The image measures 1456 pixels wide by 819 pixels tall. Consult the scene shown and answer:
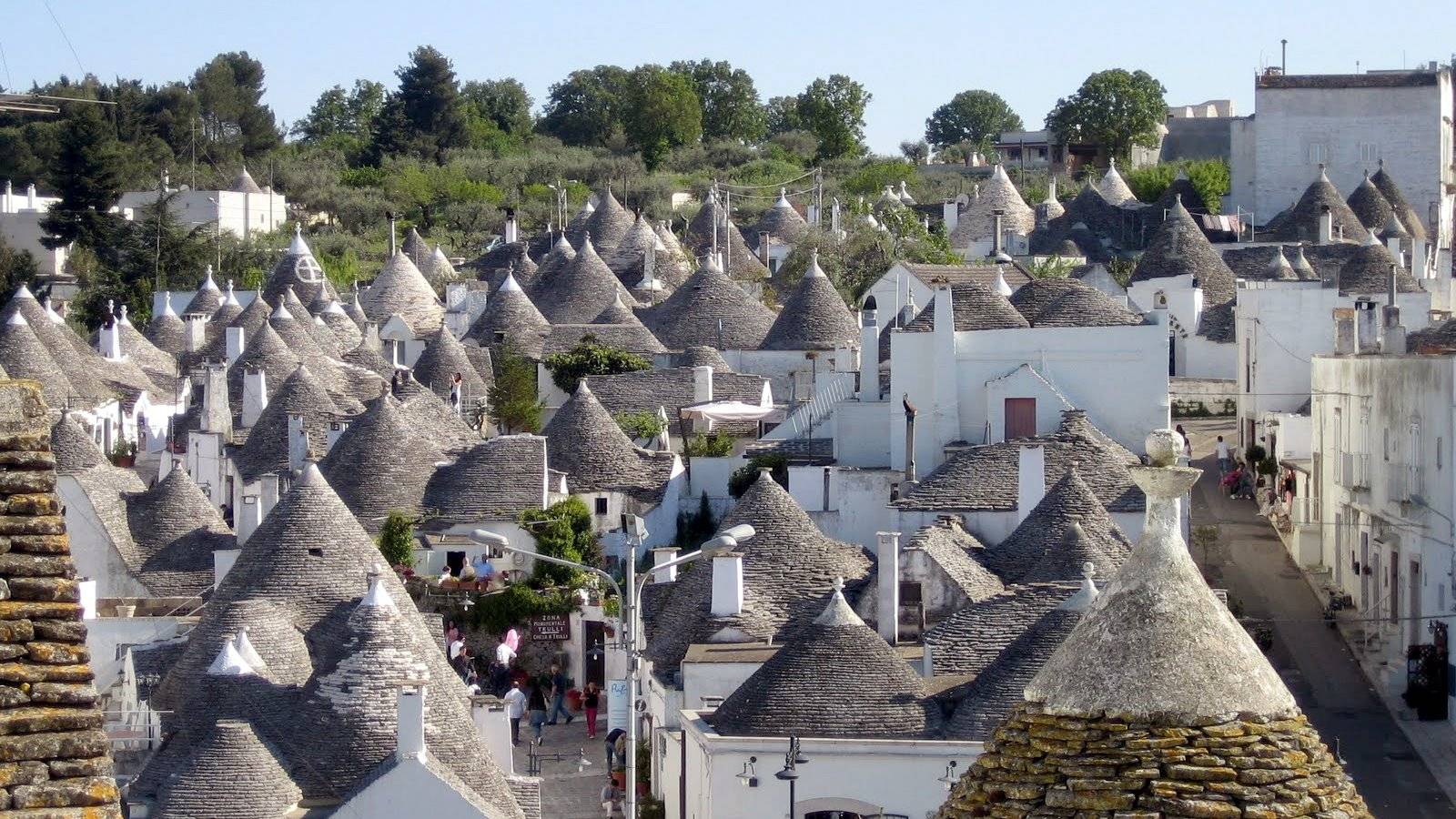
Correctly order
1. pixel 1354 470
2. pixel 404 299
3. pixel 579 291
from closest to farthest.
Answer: pixel 1354 470 < pixel 579 291 < pixel 404 299

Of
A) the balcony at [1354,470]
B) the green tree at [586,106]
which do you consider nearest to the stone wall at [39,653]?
the balcony at [1354,470]

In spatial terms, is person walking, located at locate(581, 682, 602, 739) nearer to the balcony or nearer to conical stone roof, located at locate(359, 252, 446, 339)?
the balcony

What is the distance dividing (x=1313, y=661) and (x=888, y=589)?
6.54 m

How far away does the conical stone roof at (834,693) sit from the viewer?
964 inches

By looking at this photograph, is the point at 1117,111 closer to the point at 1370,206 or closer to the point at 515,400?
the point at 1370,206

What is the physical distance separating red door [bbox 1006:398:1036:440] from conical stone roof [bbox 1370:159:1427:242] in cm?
3181

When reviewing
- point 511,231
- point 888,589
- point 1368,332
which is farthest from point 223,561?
point 511,231

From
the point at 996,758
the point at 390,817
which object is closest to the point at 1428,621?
the point at 390,817

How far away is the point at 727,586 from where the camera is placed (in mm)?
30016

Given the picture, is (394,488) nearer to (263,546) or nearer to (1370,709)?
(263,546)

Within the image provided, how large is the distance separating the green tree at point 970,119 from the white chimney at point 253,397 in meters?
78.2

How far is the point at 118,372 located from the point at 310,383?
10590 mm

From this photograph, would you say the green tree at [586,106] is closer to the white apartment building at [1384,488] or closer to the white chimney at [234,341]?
the white chimney at [234,341]

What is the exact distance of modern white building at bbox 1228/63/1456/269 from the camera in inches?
2901
